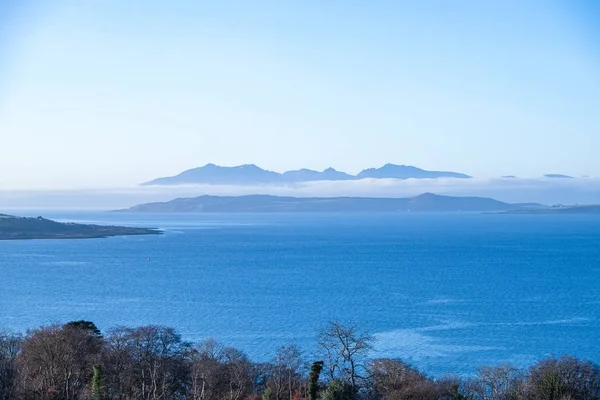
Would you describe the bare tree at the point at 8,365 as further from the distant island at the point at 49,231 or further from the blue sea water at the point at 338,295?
the distant island at the point at 49,231

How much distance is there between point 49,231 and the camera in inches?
4031

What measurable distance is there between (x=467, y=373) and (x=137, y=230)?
89489mm

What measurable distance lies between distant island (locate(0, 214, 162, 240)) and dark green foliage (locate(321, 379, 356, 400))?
288 ft

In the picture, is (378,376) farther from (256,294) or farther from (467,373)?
(256,294)

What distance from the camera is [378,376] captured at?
18625 millimetres

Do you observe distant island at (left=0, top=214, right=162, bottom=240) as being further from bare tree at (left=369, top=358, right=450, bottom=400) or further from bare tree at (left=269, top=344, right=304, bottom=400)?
bare tree at (left=369, top=358, right=450, bottom=400)

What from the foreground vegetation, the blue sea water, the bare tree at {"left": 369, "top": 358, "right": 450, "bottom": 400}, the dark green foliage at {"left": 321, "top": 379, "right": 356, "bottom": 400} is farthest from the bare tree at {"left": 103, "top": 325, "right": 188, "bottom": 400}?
the blue sea water

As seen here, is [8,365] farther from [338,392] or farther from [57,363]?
[338,392]

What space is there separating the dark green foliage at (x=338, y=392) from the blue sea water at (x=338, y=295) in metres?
10.4

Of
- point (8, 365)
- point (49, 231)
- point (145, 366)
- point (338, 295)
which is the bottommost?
point (338, 295)

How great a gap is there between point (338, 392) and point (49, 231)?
307 ft

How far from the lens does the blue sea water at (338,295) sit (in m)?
31.2

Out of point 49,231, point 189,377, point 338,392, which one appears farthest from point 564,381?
point 49,231

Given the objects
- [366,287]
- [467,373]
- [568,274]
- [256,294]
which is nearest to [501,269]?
[568,274]
